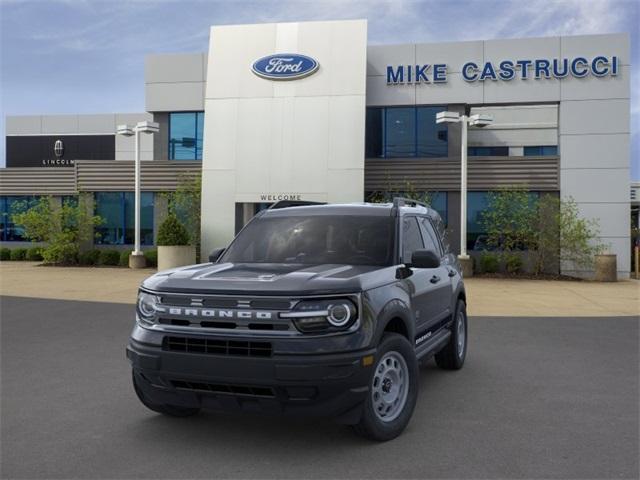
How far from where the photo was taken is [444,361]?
7020mm

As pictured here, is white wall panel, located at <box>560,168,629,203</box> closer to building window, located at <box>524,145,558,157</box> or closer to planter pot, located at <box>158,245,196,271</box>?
building window, located at <box>524,145,558,157</box>

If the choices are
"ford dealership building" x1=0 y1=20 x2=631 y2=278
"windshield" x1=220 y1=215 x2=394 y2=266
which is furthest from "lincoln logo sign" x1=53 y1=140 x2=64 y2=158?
"windshield" x1=220 y1=215 x2=394 y2=266

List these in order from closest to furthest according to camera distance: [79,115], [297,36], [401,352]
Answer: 1. [401,352]
2. [297,36]
3. [79,115]

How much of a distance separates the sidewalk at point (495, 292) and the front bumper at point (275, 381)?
833cm

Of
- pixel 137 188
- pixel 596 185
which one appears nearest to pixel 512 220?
pixel 596 185

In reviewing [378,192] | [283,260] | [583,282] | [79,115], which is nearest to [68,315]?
[283,260]

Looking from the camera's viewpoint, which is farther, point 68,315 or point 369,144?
point 369,144

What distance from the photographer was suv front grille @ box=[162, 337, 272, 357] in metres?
4.09

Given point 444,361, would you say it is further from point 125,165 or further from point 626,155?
point 125,165

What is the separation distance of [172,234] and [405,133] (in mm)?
10082

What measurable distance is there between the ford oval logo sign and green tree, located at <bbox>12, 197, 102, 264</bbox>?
370 inches

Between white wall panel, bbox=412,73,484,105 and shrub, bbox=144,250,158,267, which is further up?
white wall panel, bbox=412,73,484,105

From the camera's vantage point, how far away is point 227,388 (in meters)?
4.16

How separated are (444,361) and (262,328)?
3516 mm
